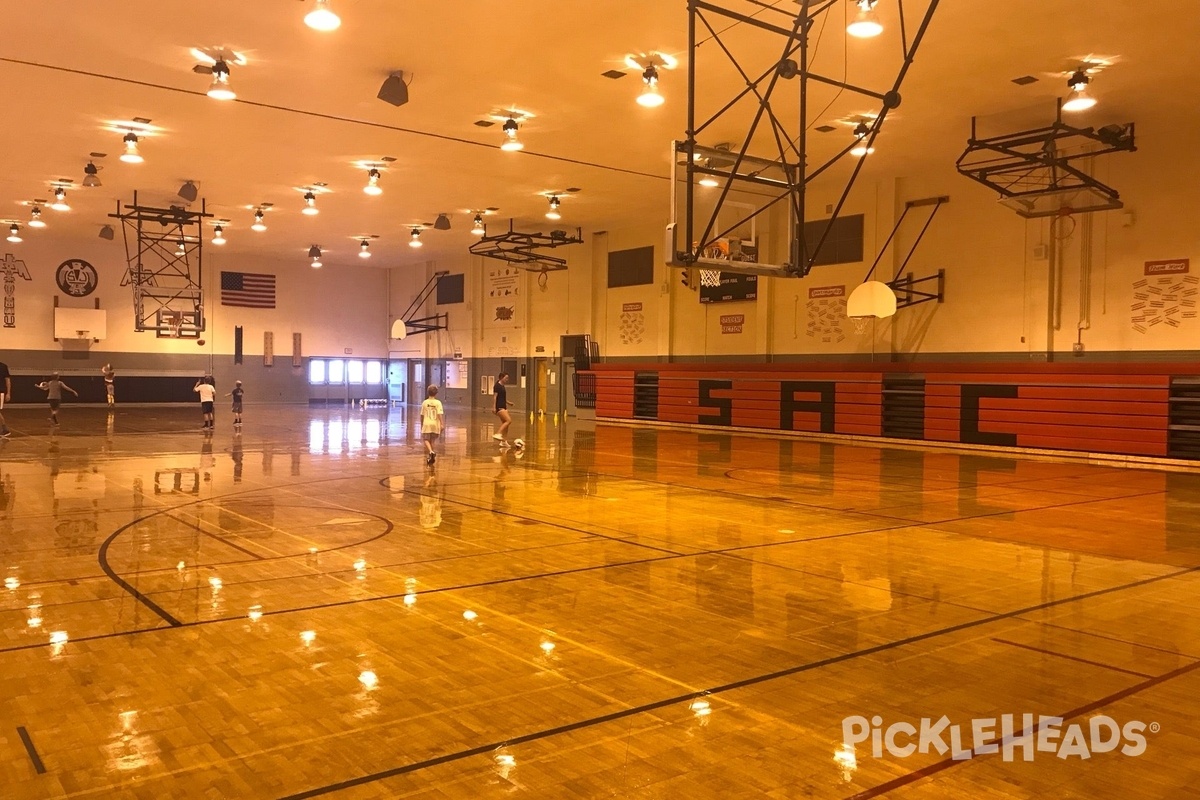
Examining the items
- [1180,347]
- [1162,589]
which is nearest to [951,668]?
[1162,589]

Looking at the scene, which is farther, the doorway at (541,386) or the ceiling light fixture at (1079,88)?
the doorway at (541,386)

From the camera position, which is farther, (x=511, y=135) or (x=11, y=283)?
(x=11, y=283)

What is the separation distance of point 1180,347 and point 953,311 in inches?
166

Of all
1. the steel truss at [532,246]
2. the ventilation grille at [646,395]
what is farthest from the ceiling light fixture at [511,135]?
the ventilation grille at [646,395]

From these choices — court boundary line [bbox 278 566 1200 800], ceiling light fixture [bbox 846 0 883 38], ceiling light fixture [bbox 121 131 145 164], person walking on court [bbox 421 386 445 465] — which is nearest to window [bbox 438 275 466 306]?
ceiling light fixture [bbox 121 131 145 164]

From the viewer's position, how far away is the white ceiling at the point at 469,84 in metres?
10.5

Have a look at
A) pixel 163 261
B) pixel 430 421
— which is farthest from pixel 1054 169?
pixel 163 261

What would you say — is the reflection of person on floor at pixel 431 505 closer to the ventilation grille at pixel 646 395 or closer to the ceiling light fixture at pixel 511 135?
the ceiling light fixture at pixel 511 135

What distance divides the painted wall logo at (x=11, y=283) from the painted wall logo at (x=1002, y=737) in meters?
33.6

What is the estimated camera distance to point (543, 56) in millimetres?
11859

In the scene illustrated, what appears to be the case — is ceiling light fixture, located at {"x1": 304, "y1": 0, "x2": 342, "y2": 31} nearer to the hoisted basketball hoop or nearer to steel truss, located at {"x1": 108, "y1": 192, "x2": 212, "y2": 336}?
the hoisted basketball hoop

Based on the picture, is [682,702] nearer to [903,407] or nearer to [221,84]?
[221,84]

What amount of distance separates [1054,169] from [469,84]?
29.9ft

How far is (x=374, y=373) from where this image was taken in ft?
123
